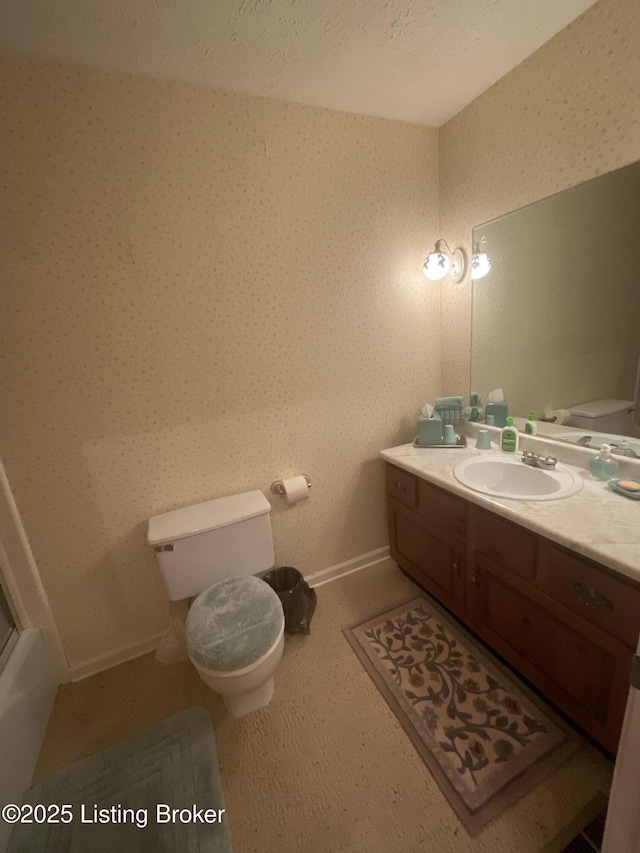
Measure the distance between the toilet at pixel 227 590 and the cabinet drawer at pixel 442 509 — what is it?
2.47 ft

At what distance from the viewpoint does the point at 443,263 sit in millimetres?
1771

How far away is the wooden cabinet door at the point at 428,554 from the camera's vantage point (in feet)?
4.93

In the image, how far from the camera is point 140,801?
1.09m

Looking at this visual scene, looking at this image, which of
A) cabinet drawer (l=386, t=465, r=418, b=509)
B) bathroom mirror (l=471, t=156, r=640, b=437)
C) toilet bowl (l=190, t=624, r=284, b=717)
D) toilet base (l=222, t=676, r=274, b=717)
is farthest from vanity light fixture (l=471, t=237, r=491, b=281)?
toilet base (l=222, t=676, r=274, b=717)

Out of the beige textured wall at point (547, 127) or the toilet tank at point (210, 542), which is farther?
the toilet tank at point (210, 542)

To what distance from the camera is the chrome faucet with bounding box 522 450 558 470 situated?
4.64 feet

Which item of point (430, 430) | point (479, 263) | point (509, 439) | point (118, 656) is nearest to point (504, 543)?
point (509, 439)

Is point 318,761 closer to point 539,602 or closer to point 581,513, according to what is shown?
point 539,602

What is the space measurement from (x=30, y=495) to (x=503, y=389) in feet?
7.27

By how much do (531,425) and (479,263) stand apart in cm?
87

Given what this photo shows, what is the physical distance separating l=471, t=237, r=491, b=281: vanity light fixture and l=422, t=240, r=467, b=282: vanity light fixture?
0.17 feet

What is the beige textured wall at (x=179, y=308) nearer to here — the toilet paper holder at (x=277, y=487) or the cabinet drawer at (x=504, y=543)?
the toilet paper holder at (x=277, y=487)

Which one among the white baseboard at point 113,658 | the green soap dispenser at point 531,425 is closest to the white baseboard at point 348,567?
the white baseboard at point 113,658

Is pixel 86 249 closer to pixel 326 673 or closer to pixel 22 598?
pixel 22 598
